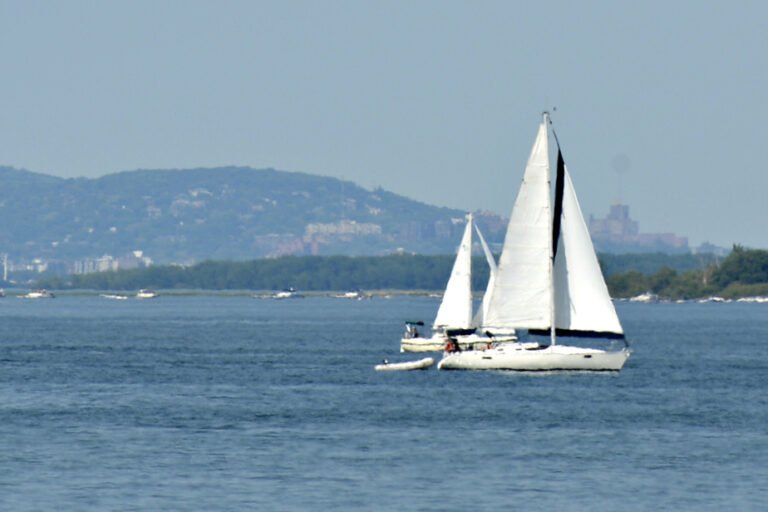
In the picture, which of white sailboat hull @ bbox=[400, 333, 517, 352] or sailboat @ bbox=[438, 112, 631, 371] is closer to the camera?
sailboat @ bbox=[438, 112, 631, 371]

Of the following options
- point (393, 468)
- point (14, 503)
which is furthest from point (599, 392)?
point (14, 503)

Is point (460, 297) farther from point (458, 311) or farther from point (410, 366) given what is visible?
point (410, 366)

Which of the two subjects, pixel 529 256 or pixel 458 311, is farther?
pixel 458 311

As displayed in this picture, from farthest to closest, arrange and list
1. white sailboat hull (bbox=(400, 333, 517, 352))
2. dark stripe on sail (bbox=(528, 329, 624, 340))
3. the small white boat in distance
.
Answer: white sailboat hull (bbox=(400, 333, 517, 352)) < the small white boat in distance < dark stripe on sail (bbox=(528, 329, 624, 340))

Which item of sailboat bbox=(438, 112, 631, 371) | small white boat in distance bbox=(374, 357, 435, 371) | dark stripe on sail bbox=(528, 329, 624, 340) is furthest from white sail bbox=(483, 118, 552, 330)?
small white boat in distance bbox=(374, 357, 435, 371)

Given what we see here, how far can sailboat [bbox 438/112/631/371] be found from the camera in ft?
226

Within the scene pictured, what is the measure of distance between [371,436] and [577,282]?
2438 centimetres

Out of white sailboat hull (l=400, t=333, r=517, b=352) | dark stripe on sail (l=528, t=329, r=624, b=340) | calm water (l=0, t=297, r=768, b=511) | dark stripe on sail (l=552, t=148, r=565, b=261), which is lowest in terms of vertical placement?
calm water (l=0, t=297, r=768, b=511)

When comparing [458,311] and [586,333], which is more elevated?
[458,311]

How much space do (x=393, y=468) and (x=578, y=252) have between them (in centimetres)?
3114

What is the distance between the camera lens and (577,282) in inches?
2758

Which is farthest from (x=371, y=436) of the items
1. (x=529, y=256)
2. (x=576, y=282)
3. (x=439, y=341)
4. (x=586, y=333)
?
(x=439, y=341)

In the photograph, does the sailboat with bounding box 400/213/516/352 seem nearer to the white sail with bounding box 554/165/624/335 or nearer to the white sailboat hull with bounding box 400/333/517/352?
the white sailboat hull with bounding box 400/333/517/352

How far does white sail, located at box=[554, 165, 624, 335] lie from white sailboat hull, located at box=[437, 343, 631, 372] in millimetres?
1139
